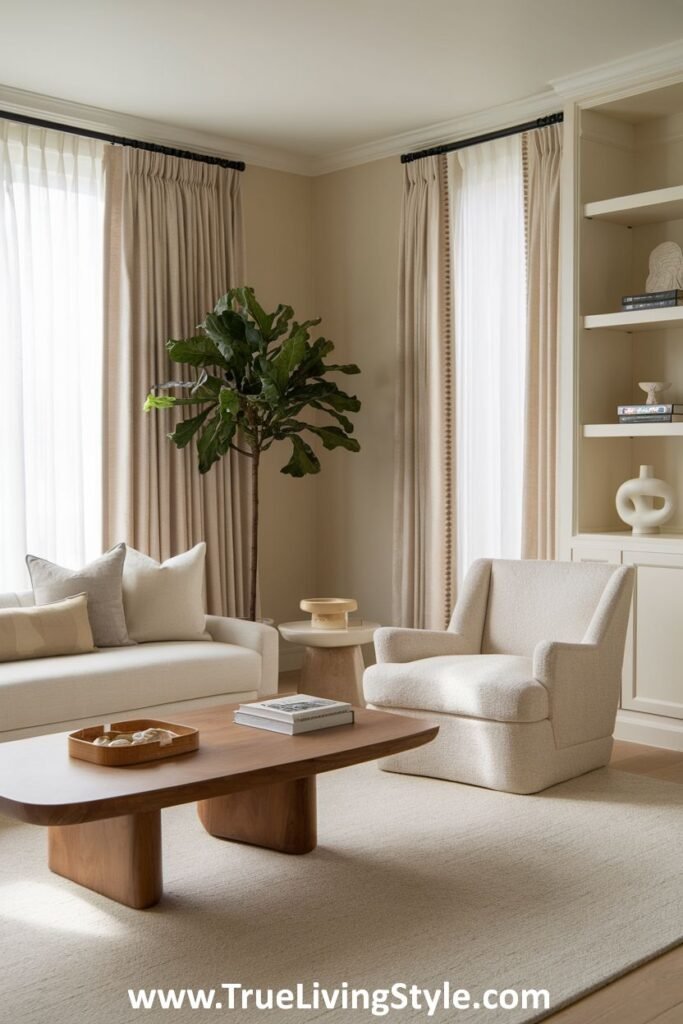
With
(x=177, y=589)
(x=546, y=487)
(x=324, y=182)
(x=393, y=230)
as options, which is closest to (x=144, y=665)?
(x=177, y=589)

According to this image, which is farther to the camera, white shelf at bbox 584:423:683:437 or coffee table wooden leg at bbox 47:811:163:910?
white shelf at bbox 584:423:683:437

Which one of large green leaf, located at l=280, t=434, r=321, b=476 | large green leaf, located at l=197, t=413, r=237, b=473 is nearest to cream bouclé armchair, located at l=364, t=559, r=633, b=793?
large green leaf, located at l=280, t=434, r=321, b=476

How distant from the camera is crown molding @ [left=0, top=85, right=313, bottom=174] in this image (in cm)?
531

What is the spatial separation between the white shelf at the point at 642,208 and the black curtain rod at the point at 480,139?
53 centimetres

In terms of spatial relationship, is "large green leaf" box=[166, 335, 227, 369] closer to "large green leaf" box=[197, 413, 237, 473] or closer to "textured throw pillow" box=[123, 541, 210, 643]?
"large green leaf" box=[197, 413, 237, 473]

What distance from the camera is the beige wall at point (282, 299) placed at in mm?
6430

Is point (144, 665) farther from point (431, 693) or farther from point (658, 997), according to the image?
point (658, 997)

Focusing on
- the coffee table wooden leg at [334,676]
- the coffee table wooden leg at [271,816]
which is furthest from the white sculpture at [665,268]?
the coffee table wooden leg at [271,816]

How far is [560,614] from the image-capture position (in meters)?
4.54

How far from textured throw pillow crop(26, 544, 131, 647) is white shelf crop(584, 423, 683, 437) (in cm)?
223

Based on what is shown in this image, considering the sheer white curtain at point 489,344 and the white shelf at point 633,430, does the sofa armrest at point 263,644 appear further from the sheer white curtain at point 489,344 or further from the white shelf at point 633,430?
the white shelf at point 633,430

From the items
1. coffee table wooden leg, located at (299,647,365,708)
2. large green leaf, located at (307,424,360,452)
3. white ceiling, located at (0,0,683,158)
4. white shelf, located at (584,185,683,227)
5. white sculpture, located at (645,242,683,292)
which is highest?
white ceiling, located at (0,0,683,158)

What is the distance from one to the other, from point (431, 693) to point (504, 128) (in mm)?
2936

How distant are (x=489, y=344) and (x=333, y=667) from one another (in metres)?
1.81
